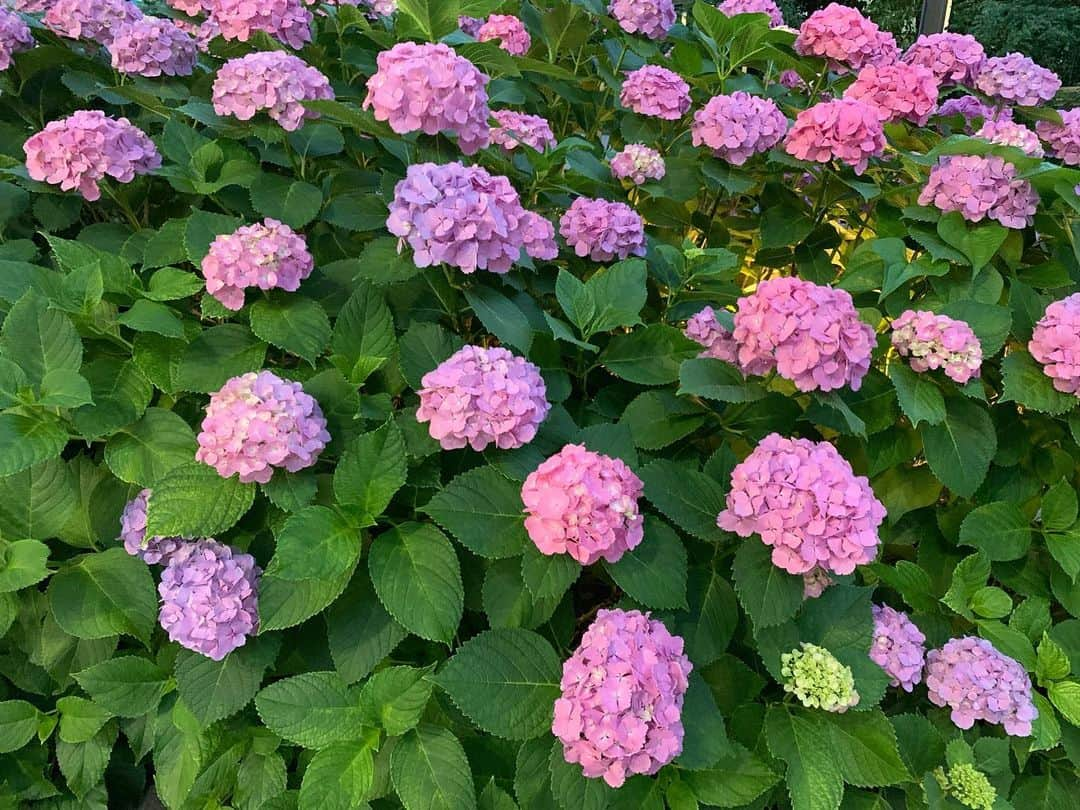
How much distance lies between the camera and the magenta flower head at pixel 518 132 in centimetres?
197

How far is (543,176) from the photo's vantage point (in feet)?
6.09

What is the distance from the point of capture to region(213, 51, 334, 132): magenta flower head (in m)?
1.56

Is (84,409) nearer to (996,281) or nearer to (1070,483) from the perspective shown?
(996,281)

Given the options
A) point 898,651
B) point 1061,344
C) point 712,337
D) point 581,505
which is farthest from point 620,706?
point 1061,344

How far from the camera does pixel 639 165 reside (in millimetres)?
2055

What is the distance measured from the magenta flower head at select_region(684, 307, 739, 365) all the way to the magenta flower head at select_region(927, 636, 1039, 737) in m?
0.70

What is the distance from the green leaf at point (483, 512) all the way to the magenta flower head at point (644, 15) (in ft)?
5.78

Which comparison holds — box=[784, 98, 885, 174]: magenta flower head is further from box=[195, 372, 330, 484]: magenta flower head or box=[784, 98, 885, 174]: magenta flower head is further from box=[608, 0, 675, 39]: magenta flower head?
box=[195, 372, 330, 484]: magenta flower head

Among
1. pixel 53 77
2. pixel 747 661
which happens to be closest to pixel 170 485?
pixel 747 661

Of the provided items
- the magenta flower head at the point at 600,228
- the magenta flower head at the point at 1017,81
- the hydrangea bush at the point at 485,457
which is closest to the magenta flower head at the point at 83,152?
the hydrangea bush at the point at 485,457

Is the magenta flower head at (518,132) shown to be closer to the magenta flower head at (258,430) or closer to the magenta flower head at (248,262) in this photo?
the magenta flower head at (248,262)

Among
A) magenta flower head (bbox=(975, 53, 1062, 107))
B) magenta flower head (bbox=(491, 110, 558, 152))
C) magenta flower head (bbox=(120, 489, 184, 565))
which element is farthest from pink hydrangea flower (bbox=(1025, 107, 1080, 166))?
magenta flower head (bbox=(120, 489, 184, 565))

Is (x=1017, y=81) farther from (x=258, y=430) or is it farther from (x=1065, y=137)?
(x=258, y=430)

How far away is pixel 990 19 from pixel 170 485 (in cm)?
1181
